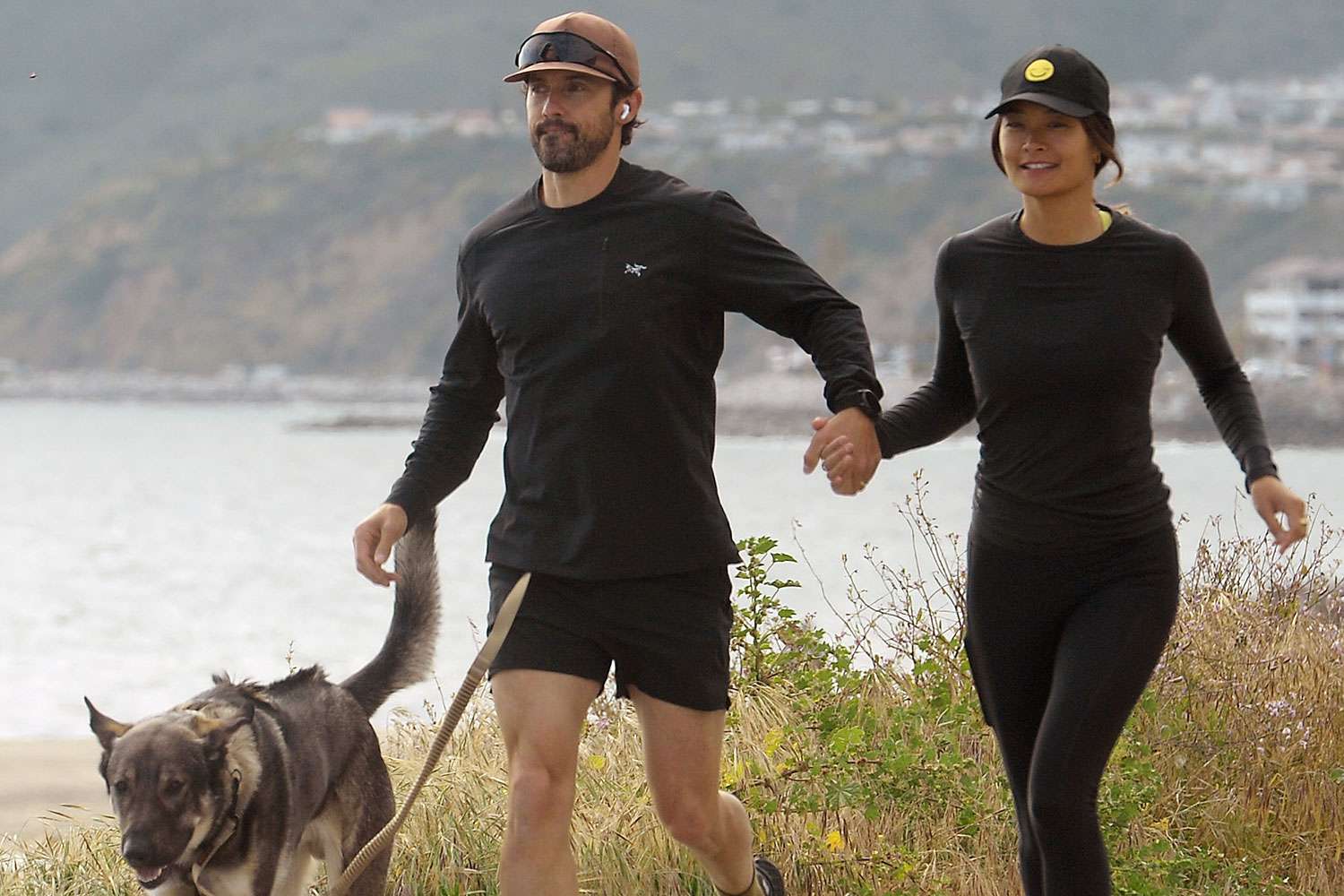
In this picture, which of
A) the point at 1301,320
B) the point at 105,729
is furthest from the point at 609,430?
the point at 1301,320

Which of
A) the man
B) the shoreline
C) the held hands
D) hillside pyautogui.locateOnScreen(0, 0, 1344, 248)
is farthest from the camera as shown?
hillside pyautogui.locateOnScreen(0, 0, 1344, 248)

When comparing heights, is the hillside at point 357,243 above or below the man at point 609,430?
above

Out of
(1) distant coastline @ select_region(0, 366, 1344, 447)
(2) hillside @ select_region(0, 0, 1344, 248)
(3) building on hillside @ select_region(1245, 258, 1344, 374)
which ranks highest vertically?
(2) hillside @ select_region(0, 0, 1344, 248)

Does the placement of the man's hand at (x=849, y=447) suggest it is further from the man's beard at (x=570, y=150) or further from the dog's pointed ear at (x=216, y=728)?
the dog's pointed ear at (x=216, y=728)

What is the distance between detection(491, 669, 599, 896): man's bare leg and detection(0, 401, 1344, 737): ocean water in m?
3.13

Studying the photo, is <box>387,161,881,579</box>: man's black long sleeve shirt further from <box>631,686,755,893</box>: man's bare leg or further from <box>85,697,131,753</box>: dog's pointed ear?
<box>85,697,131,753</box>: dog's pointed ear

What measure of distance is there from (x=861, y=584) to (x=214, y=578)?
23.9 metres

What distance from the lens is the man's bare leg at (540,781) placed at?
396cm

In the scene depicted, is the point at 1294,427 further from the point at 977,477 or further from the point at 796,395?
the point at 977,477

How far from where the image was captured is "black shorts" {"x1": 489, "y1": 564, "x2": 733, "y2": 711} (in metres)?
4.06

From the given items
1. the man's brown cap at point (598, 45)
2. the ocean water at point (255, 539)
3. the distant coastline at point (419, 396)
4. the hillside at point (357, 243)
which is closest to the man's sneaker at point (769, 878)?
the man's brown cap at point (598, 45)

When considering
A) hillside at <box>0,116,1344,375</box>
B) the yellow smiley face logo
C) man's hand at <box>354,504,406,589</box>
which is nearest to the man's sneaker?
man's hand at <box>354,504,406,589</box>

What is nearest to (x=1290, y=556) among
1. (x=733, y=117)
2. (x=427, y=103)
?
(x=733, y=117)

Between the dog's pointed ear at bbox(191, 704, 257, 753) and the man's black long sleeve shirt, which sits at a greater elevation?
the man's black long sleeve shirt
